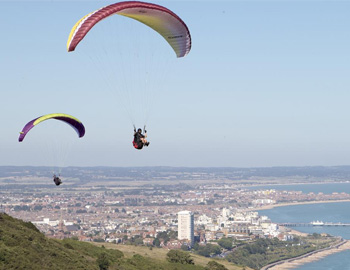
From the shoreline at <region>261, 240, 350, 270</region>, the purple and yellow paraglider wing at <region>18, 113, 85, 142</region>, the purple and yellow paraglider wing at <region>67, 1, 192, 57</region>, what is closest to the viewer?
the purple and yellow paraglider wing at <region>67, 1, 192, 57</region>

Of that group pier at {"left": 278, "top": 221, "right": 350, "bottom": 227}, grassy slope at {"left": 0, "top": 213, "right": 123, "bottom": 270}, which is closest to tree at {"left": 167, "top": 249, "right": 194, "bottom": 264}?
grassy slope at {"left": 0, "top": 213, "right": 123, "bottom": 270}

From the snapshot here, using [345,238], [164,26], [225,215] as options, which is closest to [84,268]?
[164,26]

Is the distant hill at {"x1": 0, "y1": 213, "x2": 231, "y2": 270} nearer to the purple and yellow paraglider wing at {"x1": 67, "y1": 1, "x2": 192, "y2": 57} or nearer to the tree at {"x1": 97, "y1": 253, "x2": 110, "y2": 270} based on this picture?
the tree at {"x1": 97, "y1": 253, "x2": 110, "y2": 270}

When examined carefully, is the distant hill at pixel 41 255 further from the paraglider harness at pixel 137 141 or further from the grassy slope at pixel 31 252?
the paraglider harness at pixel 137 141

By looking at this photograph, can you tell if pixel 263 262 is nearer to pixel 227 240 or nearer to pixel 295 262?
pixel 295 262

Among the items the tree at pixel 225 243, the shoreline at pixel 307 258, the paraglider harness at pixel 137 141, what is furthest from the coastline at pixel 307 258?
the paraglider harness at pixel 137 141

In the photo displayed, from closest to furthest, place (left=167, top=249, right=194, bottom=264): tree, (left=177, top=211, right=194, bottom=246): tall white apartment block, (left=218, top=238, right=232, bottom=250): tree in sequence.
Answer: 1. (left=167, top=249, right=194, bottom=264): tree
2. (left=218, top=238, right=232, bottom=250): tree
3. (left=177, top=211, right=194, bottom=246): tall white apartment block
